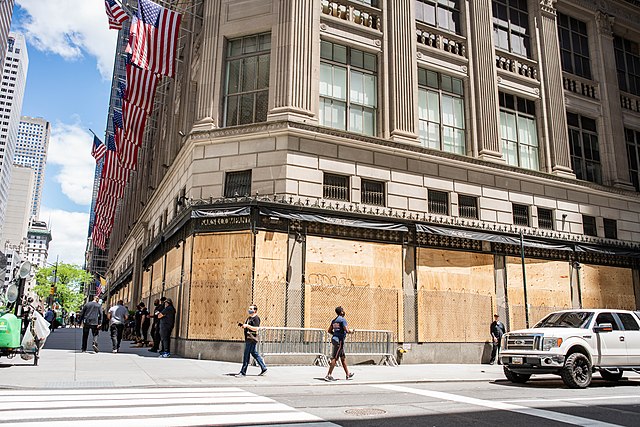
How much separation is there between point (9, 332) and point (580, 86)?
93.3ft

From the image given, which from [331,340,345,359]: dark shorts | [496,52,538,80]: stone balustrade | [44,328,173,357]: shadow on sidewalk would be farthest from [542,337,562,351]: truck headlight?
[496,52,538,80]: stone balustrade

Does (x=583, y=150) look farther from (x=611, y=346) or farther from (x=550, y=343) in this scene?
(x=550, y=343)

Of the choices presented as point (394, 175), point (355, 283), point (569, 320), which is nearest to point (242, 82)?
point (394, 175)

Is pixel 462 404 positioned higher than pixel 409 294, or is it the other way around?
pixel 409 294

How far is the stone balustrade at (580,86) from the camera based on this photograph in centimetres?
2709

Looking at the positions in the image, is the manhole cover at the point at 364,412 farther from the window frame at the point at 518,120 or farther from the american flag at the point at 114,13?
the american flag at the point at 114,13

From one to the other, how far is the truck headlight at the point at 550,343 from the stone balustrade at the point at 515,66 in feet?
53.6

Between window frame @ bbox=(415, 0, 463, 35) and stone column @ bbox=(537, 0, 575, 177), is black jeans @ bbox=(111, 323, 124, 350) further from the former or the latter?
stone column @ bbox=(537, 0, 575, 177)

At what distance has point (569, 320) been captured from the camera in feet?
45.8

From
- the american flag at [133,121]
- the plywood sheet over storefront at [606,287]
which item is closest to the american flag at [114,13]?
the american flag at [133,121]

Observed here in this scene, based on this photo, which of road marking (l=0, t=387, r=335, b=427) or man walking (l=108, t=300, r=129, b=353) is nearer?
road marking (l=0, t=387, r=335, b=427)

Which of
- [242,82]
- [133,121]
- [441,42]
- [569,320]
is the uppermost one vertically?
[441,42]

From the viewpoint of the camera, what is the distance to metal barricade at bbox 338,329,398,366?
17.8 m

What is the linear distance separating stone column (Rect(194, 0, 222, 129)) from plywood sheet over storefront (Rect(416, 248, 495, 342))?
32.6ft
